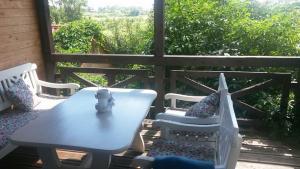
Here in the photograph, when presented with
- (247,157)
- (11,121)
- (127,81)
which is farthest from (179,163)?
(127,81)

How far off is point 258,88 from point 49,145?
99.3 inches

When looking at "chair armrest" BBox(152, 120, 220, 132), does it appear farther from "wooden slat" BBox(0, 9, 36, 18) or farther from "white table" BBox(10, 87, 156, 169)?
"wooden slat" BBox(0, 9, 36, 18)

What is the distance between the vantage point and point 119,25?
493cm

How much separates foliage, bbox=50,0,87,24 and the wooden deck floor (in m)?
3.12

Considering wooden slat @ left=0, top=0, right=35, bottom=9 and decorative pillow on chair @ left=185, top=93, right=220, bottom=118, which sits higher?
wooden slat @ left=0, top=0, right=35, bottom=9

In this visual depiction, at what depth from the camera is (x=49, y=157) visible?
1.94 metres

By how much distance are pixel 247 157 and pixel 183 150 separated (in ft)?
3.38

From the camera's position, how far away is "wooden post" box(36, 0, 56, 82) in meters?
3.55

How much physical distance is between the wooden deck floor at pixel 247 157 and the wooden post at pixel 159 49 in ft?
2.14

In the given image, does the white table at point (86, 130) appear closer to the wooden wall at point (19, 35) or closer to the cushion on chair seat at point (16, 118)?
the cushion on chair seat at point (16, 118)

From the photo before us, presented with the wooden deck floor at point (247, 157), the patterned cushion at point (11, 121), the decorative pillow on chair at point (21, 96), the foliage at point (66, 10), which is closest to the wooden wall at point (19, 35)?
the decorative pillow on chair at point (21, 96)

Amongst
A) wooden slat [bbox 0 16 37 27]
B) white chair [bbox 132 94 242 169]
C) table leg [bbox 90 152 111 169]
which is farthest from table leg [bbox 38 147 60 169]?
wooden slat [bbox 0 16 37 27]

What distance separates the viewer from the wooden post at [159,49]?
10.3 feet

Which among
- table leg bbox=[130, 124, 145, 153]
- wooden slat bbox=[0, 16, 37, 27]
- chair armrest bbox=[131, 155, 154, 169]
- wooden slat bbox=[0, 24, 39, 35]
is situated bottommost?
table leg bbox=[130, 124, 145, 153]
